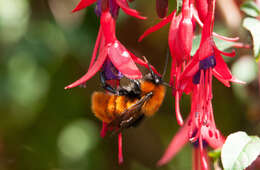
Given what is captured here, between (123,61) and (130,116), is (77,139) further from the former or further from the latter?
(123,61)

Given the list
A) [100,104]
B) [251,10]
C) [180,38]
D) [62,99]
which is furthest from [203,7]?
[62,99]

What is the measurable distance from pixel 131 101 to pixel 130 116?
67 millimetres

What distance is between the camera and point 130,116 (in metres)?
1.21

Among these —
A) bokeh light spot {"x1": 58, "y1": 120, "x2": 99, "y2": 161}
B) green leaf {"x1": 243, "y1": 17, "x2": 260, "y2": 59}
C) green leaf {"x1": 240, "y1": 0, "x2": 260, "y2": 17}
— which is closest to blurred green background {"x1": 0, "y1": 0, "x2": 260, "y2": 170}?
bokeh light spot {"x1": 58, "y1": 120, "x2": 99, "y2": 161}

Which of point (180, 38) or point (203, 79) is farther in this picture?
point (203, 79)

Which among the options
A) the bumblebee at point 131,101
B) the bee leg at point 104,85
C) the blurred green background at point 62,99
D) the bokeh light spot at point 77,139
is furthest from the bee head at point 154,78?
the bokeh light spot at point 77,139

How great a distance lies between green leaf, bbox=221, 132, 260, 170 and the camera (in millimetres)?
972

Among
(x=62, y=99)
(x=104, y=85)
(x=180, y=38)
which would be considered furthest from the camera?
(x=62, y=99)

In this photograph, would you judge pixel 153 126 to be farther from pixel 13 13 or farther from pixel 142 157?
pixel 13 13

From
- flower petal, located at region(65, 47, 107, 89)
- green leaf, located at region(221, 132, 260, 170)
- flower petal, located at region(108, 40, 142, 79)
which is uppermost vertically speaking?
flower petal, located at region(65, 47, 107, 89)

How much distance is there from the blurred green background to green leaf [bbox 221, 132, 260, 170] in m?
0.75

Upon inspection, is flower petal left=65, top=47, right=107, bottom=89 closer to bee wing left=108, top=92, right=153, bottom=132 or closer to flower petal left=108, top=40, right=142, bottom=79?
flower petal left=108, top=40, right=142, bottom=79

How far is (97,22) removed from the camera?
1.91m

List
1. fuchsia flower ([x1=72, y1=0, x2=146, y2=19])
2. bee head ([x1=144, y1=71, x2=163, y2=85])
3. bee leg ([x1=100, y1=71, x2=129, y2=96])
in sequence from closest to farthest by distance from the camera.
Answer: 1. fuchsia flower ([x1=72, y1=0, x2=146, y2=19])
2. bee leg ([x1=100, y1=71, x2=129, y2=96])
3. bee head ([x1=144, y1=71, x2=163, y2=85])
